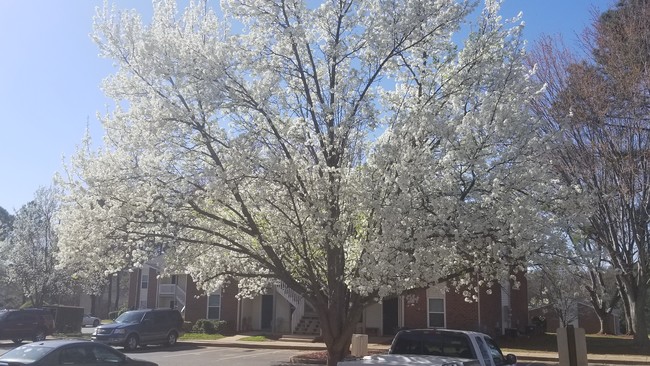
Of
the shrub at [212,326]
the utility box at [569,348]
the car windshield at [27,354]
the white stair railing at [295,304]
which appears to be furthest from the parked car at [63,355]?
the shrub at [212,326]

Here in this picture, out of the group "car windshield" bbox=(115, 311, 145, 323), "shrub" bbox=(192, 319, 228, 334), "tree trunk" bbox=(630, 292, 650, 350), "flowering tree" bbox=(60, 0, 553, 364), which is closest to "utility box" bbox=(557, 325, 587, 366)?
"flowering tree" bbox=(60, 0, 553, 364)

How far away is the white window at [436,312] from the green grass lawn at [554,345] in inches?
114

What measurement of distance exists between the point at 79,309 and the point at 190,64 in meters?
29.8

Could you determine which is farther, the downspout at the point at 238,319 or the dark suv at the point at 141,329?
Result: the downspout at the point at 238,319

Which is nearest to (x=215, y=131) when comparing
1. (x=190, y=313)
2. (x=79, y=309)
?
(x=190, y=313)

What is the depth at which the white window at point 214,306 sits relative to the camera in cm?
3531

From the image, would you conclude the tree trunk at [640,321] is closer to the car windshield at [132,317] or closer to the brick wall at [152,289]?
the car windshield at [132,317]

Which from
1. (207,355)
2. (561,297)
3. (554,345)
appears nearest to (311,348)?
(207,355)

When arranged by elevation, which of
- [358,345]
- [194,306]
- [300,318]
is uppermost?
[194,306]

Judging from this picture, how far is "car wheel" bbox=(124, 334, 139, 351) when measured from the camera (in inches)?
1040

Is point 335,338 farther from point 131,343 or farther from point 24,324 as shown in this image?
point 24,324

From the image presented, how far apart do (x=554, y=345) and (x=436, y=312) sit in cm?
568

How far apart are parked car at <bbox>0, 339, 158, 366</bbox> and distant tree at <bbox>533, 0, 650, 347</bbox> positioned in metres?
16.0

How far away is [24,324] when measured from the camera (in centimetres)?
2798
